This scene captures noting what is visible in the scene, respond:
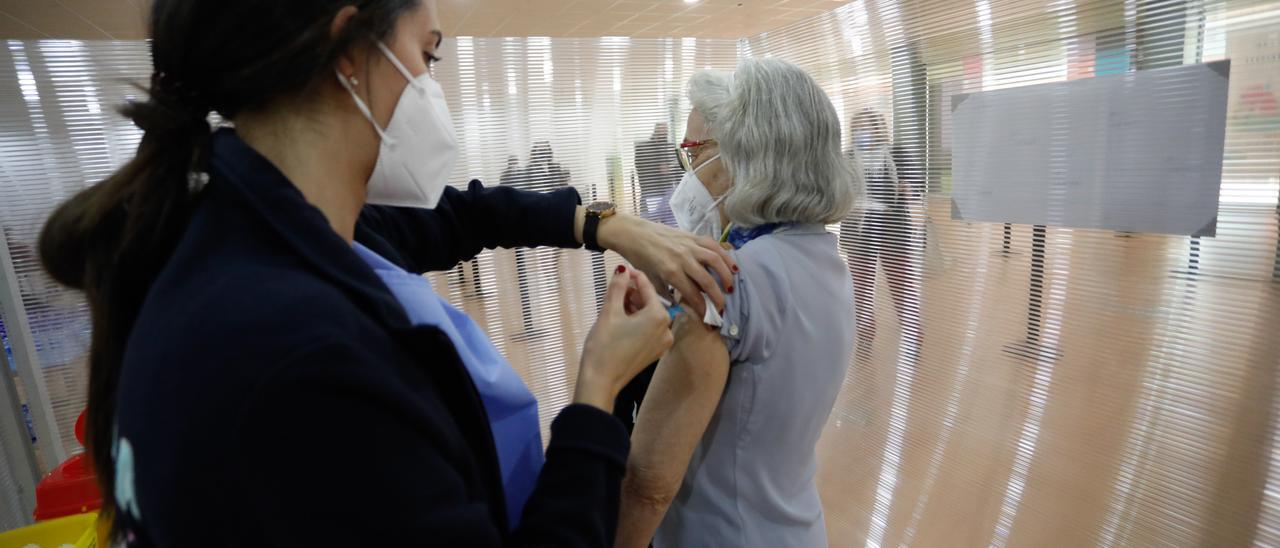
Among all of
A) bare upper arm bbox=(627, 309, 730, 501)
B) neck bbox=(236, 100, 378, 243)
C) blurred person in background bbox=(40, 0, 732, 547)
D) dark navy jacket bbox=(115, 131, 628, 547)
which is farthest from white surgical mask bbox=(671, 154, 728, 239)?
dark navy jacket bbox=(115, 131, 628, 547)

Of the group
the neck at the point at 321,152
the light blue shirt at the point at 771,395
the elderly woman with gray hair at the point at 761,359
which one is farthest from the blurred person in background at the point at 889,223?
the neck at the point at 321,152

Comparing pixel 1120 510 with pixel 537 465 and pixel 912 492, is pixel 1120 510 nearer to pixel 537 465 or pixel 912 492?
pixel 912 492

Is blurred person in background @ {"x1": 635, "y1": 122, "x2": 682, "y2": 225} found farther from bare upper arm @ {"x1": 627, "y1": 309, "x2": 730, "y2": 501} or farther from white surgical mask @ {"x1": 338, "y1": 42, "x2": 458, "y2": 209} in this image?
white surgical mask @ {"x1": 338, "y1": 42, "x2": 458, "y2": 209}

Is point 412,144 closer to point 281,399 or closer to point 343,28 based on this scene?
point 343,28

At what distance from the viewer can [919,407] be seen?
221 centimetres

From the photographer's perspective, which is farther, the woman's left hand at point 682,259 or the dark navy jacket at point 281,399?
the woman's left hand at point 682,259

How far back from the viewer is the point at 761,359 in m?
1.12

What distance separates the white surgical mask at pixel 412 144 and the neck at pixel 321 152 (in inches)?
0.8

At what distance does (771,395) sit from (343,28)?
88 cm

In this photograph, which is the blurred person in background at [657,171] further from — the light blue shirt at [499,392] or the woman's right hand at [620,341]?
the light blue shirt at [499,392]

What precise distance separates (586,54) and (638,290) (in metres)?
2.06

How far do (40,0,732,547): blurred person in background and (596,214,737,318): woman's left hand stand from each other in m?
0.23

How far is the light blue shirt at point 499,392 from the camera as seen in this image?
0.72 m

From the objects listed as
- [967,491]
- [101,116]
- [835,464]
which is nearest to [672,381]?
[967,491]
